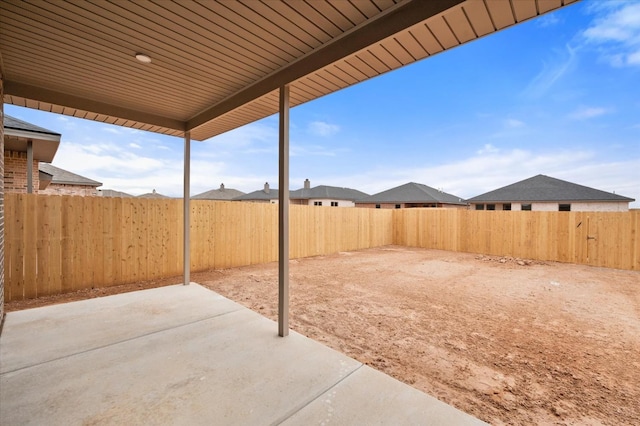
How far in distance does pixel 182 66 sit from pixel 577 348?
517 centimetres

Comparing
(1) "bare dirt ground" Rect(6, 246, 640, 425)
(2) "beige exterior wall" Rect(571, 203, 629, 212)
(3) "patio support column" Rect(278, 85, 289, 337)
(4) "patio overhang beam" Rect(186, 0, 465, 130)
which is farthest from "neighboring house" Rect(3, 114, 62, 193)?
(2) "beige exterior wall" Rect(571, 203, 629, 212)

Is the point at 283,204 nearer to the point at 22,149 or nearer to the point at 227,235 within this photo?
the point at 227,235

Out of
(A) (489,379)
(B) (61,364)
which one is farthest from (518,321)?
(B) (61,364)

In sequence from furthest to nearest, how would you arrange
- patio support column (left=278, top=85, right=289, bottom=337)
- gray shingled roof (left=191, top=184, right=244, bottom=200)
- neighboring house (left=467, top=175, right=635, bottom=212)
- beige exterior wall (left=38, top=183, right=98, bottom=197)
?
gray shingled roof (left=191, top=184, right=244, bottom=200) < neighboring house (left=467, top=175, right=635, bottom=212) < beige exterior wall (left=38, top=183, right=98, bottom=197) < patio support column (left=278, top=85, right=289, bottom=337)

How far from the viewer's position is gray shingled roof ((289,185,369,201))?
24.4m

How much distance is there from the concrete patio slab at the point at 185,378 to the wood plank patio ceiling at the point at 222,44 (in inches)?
101

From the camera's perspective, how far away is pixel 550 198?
634 inches

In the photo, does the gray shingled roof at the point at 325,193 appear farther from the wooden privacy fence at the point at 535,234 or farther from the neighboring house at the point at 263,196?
the wooden privacy fence at the point at 535,234

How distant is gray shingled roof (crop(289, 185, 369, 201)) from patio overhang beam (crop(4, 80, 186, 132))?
65.6ft

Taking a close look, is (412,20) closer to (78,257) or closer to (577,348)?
(577,348)

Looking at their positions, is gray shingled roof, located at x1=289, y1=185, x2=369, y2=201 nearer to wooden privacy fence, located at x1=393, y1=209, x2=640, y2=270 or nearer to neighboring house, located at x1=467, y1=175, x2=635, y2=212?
neighboring house, located at x1=467, y1=175, x2=635, y2=212

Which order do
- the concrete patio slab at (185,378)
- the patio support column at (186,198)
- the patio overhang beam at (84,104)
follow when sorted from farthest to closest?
the patio support column at (186,198), the patio overhang beam at (84,104), the concrete patio slab at (185,378)

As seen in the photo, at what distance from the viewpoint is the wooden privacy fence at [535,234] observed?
24.6 feet

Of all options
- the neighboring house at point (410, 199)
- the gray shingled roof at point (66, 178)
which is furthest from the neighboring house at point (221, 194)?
the gray shingled roof at point (66, 178)
